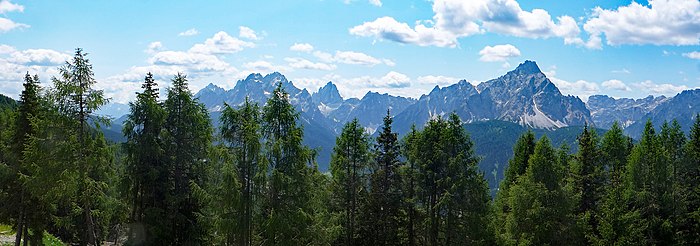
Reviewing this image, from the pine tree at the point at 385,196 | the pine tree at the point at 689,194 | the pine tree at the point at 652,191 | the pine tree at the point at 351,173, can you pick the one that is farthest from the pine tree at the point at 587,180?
the pine tree at the point at 351,173

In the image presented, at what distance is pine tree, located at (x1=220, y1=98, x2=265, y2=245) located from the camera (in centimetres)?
2427

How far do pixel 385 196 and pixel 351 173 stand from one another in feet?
9.38

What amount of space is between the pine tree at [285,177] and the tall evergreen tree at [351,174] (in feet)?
29.3

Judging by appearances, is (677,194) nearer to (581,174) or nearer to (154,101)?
(581,174)

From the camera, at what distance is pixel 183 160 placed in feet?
87.1

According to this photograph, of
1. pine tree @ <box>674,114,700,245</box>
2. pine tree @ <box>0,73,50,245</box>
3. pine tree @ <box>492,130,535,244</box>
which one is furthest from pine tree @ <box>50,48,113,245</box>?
pine tree @ <box>674,114,700,245</box>

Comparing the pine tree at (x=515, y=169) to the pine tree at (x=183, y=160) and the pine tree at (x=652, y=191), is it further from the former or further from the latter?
the pine tree at (x=183, y=160)

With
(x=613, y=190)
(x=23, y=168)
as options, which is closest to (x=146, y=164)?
(x=23, y=168)

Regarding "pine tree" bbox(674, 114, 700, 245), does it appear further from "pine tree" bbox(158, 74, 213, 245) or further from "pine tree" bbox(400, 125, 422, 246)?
"pine tree" bbox(158, 74, 213, 245)

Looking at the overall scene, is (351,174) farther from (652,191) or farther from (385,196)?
(652,191)

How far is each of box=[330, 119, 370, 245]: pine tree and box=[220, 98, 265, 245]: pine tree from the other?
9399mm

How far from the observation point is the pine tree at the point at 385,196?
3469 cm

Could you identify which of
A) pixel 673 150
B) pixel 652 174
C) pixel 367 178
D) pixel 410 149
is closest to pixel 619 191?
pixel 652 174

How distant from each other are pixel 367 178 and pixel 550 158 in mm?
12175
